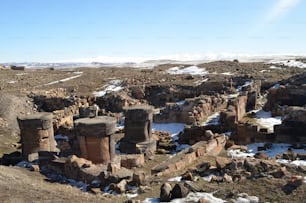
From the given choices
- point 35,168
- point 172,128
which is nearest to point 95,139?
point 35,168

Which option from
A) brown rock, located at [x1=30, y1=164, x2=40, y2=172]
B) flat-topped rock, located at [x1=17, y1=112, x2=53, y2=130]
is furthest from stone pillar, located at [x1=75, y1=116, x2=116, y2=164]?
flat-topped rock, located at [x1=17, y1=112, x2=53, y2=130]

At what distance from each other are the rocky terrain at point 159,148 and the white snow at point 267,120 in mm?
47

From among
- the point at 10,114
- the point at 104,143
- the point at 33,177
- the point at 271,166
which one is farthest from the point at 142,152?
the point at 10,114

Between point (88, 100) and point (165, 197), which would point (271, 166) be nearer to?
point (165, 197)

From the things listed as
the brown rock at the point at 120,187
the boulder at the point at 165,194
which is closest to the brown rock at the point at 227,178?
the boulder at the point at 165,194

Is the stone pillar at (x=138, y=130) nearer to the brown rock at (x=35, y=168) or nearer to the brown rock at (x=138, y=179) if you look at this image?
the brown rock at (x=35, y=168)

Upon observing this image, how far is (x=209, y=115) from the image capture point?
2102cm

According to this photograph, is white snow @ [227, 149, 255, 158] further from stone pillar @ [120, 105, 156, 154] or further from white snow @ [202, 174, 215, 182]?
white snow @ [202, 174, 215, 182]

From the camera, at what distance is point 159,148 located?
52.9 feet

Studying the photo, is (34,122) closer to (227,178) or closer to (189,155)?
(189,155)

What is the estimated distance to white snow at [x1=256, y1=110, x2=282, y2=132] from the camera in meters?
18.1

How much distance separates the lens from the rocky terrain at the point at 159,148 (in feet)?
29.3

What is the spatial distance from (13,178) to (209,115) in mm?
12333

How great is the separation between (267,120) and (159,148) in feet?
20.0
